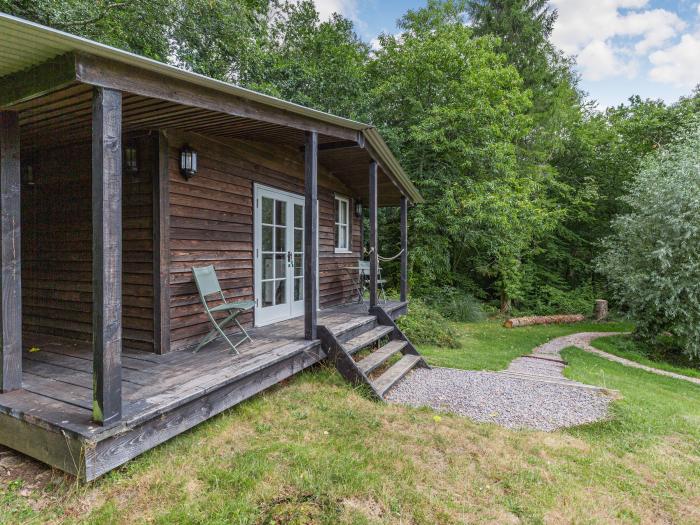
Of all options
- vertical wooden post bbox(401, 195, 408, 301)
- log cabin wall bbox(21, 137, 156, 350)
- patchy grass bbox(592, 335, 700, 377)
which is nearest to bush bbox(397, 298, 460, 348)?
vertical wooden post bbox(401, 195, 408, 301)

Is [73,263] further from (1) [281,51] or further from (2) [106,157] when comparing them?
(1) [281,51]

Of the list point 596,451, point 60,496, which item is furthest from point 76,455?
point 596,451

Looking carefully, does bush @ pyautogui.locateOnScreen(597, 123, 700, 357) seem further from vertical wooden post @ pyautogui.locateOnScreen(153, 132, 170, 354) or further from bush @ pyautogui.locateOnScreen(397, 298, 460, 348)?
vertical wooden post @ pyautogui.locateOnScreen(153, 132, 170, 354)

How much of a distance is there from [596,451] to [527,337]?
5.66 meters

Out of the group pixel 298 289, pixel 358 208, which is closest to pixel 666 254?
pixel 358 208

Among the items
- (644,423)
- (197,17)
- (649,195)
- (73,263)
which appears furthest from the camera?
(197,17)

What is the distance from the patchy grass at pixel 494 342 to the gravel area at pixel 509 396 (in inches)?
19.3

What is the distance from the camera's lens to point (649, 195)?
783cm

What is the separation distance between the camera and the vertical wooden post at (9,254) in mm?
2465

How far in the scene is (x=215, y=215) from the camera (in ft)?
13.9

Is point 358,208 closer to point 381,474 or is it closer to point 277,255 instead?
point 277,255

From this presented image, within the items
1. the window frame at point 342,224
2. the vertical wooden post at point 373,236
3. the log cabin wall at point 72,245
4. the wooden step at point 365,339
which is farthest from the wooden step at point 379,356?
the window frame at point 342,224

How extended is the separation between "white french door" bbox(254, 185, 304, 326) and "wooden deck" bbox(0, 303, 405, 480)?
3.42 feet

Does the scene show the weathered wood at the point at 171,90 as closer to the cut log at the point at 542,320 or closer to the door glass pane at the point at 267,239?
the door glass pane at the point at 267,239
